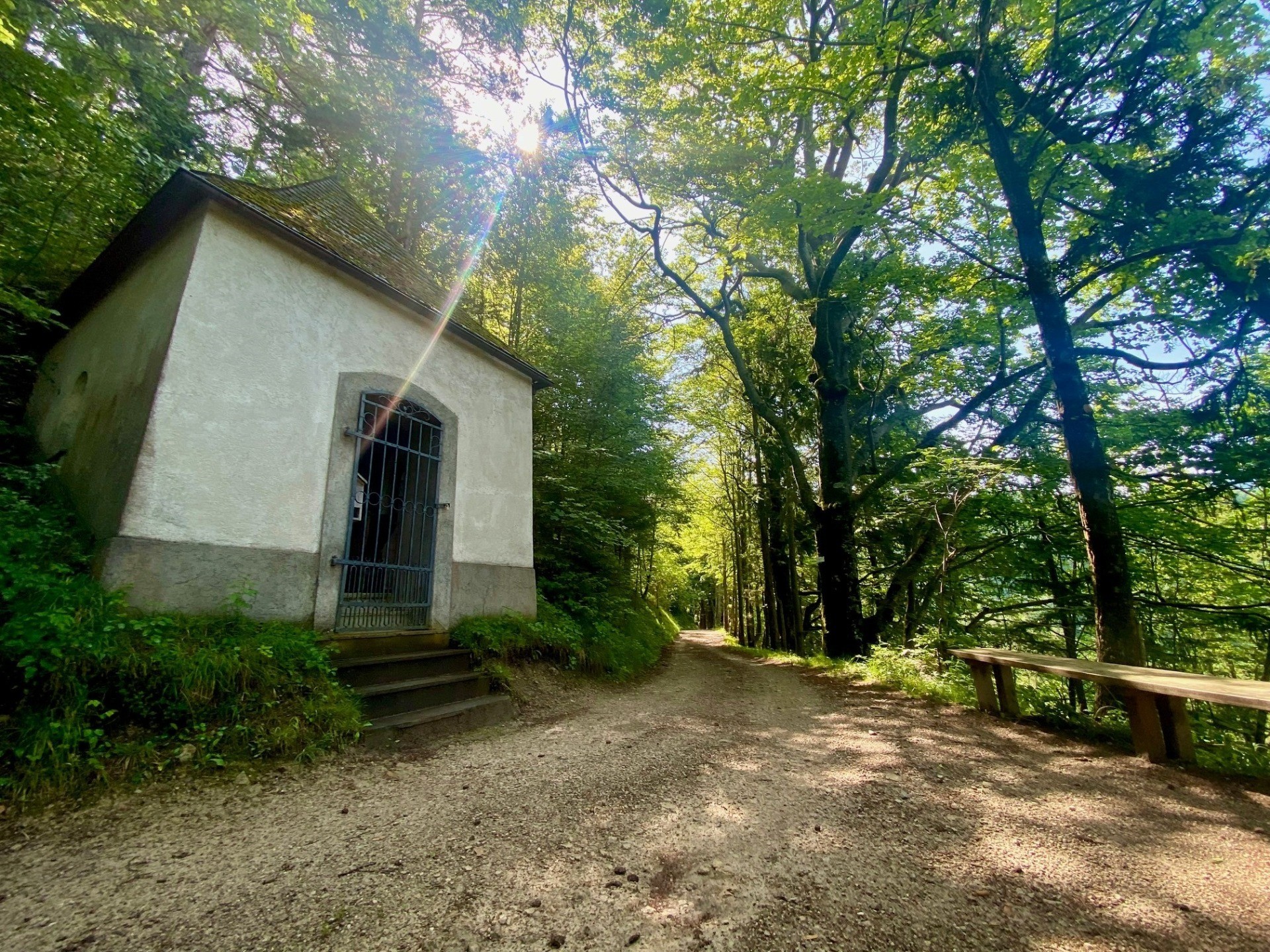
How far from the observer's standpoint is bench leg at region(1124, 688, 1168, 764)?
3.04m

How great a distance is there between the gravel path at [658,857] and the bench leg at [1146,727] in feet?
0.51

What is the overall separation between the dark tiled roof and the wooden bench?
683 cm

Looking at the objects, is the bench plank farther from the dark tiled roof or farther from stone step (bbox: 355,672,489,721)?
the dark tiled roof

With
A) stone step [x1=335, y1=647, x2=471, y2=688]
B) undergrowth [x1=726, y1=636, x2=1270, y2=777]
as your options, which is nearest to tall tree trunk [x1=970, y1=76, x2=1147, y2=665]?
undergrowth [x1=726, y1=636, x2=1270, y2=777]

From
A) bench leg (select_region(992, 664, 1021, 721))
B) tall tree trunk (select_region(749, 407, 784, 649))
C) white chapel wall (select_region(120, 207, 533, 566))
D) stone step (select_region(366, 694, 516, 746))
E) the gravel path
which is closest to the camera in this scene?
the gravel path

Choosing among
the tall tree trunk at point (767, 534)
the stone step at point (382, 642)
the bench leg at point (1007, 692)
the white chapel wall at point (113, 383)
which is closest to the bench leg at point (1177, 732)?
the bench leg at point (1007, 692)

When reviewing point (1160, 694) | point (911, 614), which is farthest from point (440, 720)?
point (911, 614)

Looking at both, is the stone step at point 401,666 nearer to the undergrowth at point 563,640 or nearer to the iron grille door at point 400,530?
the undergrowth at point 563,640

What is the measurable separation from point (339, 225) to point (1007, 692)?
863 cm

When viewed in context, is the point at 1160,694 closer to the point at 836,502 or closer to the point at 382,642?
the point at 836,502

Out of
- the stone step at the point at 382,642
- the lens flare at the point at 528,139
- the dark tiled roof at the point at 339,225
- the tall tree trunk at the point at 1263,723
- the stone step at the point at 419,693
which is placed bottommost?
the tall tree trunk at the point at 1263,723

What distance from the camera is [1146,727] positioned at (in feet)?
10.2

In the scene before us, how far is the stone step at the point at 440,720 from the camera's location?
11.3 feet

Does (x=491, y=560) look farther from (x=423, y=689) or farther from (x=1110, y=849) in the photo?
(x=1110, y=849)
